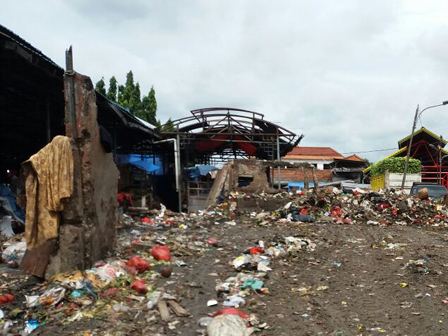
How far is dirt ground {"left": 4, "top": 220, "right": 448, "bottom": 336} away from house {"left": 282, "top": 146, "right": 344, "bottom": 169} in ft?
92.9

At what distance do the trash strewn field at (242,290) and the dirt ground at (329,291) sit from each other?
0.01 m

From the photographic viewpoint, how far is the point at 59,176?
4.31m

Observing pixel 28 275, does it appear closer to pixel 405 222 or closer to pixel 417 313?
pixel 417 313

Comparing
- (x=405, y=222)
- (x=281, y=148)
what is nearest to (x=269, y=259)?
(x=405, y=222)

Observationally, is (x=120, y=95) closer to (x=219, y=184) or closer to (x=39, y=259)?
(x=219, y=184)

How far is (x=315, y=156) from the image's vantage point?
38281mm

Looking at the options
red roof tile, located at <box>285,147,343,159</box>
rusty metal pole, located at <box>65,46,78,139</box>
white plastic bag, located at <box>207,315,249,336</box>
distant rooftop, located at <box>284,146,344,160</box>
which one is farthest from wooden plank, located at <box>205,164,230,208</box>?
red roof tile, located at <box>285,147,343,159</box>

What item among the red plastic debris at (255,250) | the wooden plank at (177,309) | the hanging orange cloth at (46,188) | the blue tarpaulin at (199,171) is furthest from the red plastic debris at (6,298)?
the blue tarpaulin at (199,171)

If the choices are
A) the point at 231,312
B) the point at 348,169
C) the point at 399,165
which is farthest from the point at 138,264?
the point at 348,169

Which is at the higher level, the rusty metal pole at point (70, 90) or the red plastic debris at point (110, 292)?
the rusty metal pole at point (70, 90)

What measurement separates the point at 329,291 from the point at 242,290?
3.38 feet

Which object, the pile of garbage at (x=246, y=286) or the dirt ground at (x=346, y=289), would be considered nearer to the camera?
the pile of garbage at (x=246, y=286)

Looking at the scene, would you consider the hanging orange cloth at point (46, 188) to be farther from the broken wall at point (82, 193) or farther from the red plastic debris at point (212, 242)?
the red plastic debris at point (212, 242)

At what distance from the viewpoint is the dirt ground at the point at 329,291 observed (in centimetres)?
338
